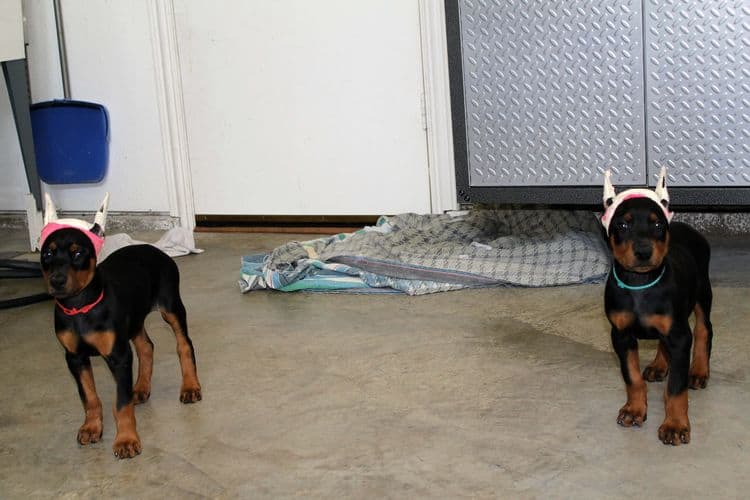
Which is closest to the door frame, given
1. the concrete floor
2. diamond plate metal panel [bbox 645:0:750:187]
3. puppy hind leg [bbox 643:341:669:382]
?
the concrete floor

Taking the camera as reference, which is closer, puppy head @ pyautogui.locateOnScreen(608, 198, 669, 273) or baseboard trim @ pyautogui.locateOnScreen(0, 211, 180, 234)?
puppy head @ pyautogui.locateOnScreen(608, 198, 669, 273)

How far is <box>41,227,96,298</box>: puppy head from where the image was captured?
1901 millimetres

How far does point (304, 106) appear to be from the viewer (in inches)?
186

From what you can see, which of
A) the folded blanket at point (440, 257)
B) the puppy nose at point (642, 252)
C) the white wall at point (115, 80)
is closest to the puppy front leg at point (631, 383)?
the puppy nose at point (642, 252)

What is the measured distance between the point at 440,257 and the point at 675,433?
5.81 ft

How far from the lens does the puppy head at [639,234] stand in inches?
70.3

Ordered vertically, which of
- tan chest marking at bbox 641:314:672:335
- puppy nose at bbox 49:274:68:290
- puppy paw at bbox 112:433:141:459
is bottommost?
puppy paw at bbox 112:433:141:459

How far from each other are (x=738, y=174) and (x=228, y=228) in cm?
306

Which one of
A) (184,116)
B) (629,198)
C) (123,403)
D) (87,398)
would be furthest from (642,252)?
(184,116)

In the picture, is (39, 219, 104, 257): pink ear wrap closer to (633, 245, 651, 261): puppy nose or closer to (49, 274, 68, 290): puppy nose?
(49, 274, 68, 290): puppy nose

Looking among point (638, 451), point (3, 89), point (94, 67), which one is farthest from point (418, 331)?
point (3, 89)

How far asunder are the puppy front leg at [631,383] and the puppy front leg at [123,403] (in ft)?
3.65

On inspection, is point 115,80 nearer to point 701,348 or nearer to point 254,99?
point 254,99

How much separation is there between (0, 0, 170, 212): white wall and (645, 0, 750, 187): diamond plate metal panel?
327 cm
